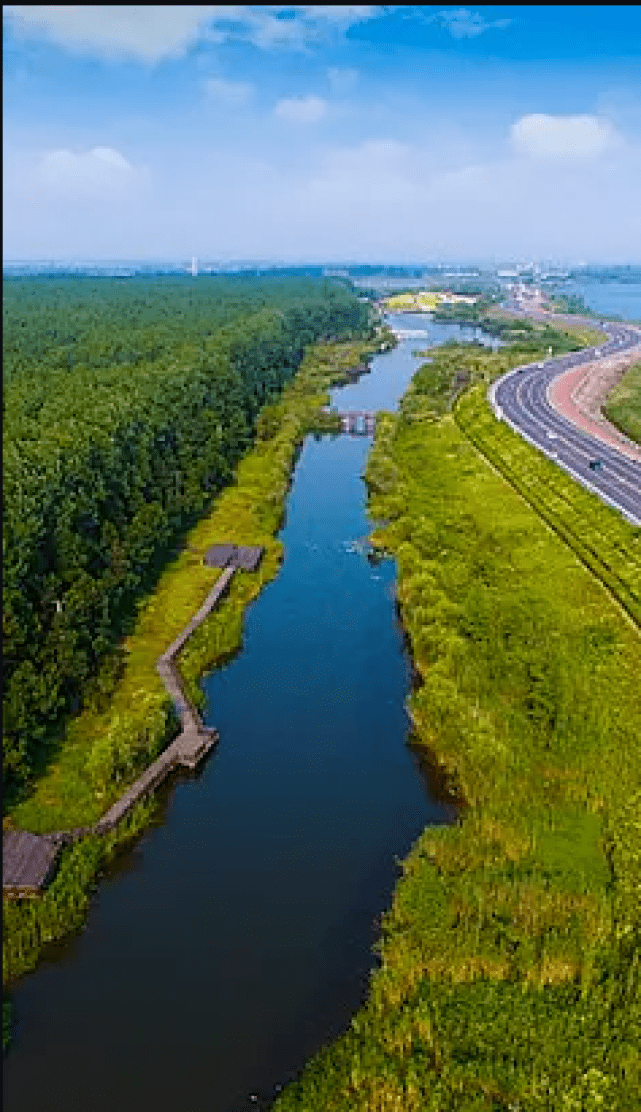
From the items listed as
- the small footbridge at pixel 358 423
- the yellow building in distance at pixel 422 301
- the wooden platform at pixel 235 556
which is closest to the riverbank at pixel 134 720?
the wooden platform at pixel 235 556

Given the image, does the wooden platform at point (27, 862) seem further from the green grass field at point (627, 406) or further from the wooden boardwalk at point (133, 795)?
the green grass field at point (627, 406)

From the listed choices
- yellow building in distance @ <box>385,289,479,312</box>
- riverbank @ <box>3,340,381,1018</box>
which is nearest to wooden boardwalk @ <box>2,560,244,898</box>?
riverbank @ <box>3,340,381,1018</box>

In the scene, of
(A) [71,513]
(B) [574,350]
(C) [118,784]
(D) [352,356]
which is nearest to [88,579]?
(A) [71,513]

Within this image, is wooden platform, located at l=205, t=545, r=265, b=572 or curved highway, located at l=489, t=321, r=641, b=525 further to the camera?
curved highway, located at l=489, t=321, r=641, b=525

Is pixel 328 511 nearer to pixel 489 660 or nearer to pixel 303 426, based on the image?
pixel 303 426

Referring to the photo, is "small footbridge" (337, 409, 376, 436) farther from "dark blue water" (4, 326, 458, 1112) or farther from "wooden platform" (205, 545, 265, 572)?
"dark blue water" (4, 326, 458, 1112)
